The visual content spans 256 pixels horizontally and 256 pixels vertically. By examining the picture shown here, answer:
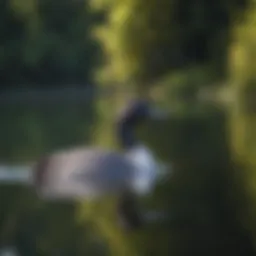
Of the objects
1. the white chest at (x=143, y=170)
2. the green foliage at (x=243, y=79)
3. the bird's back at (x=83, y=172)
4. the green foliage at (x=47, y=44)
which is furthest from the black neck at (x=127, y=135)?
the green foliage at (x=47, y=44)

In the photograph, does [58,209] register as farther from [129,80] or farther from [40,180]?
[129,80]

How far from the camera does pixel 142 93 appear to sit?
2128 cm

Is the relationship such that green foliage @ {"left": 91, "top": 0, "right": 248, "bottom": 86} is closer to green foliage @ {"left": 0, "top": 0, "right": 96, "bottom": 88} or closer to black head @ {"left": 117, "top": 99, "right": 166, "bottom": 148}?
black head @ {"left": 117, "top": 99, "right": 166, "bottom": 148}

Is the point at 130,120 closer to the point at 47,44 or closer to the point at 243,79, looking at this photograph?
the point at 243,79

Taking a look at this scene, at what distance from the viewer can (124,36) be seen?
63.3 feet

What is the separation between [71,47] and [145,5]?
1091 centimetres

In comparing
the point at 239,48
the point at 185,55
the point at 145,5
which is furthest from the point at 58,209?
the point at 185,55

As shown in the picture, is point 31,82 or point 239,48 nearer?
point 239,48

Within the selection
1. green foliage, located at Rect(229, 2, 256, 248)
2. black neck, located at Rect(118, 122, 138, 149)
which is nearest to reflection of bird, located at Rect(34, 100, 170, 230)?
black neck, located at Rect(118, 122, 138, 149)

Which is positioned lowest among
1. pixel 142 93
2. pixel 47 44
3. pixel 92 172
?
pixel 92 172

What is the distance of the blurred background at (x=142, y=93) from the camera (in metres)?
6.88

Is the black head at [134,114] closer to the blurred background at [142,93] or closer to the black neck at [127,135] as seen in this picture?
the black neck at [127,135]

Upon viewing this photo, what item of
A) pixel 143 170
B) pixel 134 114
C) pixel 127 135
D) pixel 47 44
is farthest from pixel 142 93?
pixel 143 170

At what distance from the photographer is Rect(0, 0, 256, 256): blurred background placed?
6.88 metres
